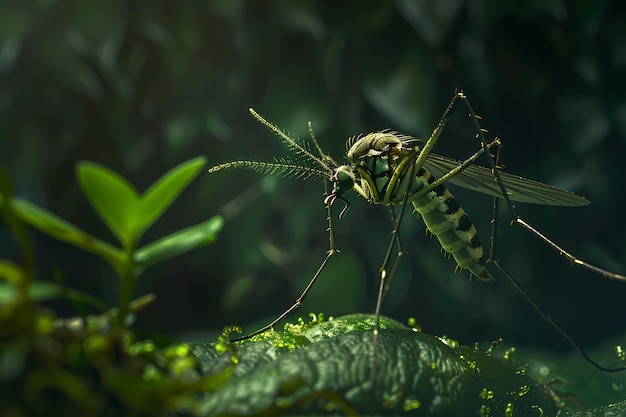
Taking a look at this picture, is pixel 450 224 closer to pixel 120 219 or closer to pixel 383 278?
pixel 383 278

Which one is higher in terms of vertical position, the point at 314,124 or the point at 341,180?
the point at 314,124

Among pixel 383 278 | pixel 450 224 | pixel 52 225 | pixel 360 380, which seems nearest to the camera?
pixel 52 225

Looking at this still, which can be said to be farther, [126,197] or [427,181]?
[427,181]

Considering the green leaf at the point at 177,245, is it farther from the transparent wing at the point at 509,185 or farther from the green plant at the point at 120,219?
the transparent wing at the point at 509,185

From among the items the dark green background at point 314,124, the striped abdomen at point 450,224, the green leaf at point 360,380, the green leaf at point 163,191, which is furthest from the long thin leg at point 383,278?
the dark green background at point 314,124

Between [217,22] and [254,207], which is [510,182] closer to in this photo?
[254,207]

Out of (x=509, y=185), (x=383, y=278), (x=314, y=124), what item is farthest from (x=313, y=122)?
(x=383, y=278)

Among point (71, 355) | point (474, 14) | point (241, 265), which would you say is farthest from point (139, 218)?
point (474, 14)
